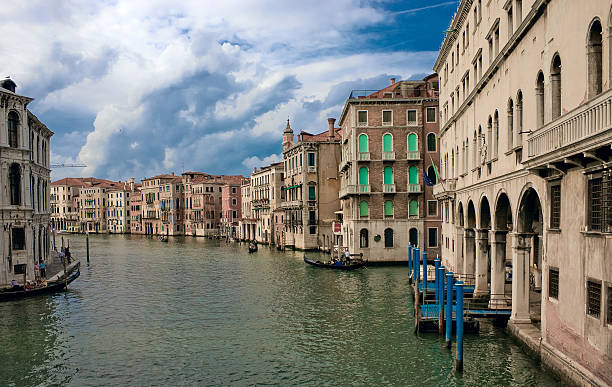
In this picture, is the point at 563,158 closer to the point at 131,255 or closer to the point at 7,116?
the point at 7,116

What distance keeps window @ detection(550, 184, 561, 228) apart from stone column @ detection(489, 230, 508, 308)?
5.30 m

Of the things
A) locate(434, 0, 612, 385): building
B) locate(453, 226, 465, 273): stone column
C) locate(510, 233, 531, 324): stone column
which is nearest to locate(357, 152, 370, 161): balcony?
locate(453, 226, 465, 273): stone column

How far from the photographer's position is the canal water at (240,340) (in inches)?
559

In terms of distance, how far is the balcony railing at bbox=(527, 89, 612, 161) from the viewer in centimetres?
859

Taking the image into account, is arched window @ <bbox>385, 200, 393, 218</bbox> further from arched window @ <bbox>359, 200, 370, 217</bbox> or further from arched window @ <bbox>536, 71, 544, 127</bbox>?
arched window @ <bbox>536, 71, 544, 127</bbox>

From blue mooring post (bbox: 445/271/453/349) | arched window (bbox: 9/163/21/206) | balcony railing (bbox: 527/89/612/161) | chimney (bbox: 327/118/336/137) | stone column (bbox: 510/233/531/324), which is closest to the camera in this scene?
balcony railing (bbox: 527/89/612/161)

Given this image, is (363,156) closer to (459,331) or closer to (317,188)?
(317,188)

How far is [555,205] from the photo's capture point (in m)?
12.1

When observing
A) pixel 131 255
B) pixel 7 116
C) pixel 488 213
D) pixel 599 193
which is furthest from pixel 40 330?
pixel 131 255

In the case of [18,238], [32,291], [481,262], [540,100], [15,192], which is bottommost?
[32,291]

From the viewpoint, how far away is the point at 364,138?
123 ft

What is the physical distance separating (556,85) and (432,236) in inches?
1028

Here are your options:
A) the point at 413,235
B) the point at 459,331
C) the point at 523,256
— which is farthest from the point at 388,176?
the point at 459,331

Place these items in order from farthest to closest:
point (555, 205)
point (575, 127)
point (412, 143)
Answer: point (412, 143) → point (555, 205) → point (575, 127)
